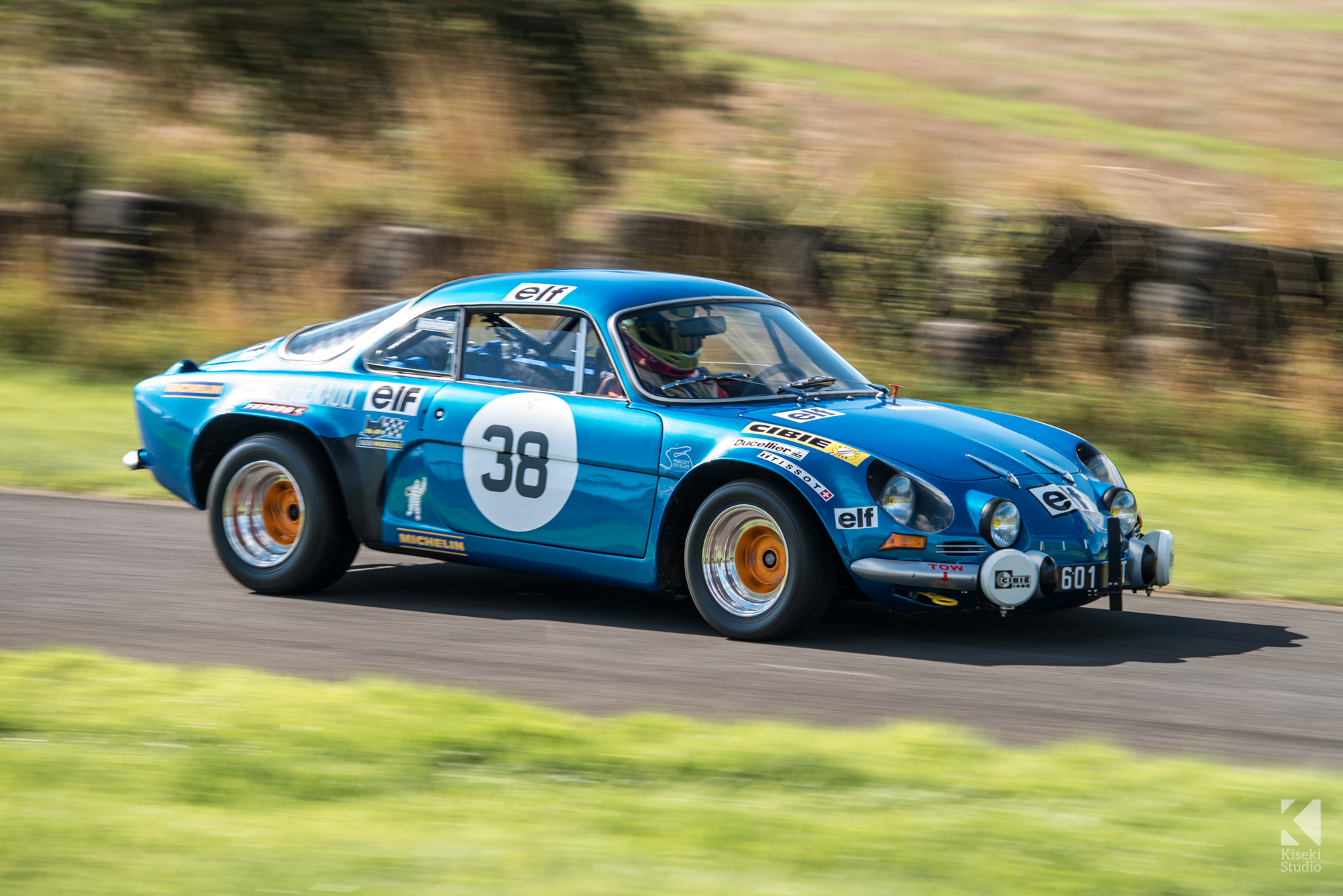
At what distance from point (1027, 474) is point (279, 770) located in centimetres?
328

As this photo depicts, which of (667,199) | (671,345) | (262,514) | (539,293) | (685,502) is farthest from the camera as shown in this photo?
(667,199)

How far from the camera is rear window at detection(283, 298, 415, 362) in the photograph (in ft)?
24.0

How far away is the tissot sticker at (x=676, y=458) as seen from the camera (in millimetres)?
6238

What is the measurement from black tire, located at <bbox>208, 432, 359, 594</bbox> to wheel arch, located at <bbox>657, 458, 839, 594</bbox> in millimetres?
1638

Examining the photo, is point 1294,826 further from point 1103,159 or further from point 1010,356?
point 1103,159

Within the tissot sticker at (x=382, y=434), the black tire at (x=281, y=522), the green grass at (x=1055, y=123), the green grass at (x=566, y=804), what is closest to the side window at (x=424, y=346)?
the tissot sticker at (x=382, y=434)

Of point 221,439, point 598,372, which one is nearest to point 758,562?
point 598,372

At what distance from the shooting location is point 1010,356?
1209cm

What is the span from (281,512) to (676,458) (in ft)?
6.90

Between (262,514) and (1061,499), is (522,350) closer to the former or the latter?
(262,514)

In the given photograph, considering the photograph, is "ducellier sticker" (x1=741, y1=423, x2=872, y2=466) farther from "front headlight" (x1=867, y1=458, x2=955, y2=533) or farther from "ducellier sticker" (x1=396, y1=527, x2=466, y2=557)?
"ducellier sticker" (x1=396, y1=527, x2=466, y2=557)

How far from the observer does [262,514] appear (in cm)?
720

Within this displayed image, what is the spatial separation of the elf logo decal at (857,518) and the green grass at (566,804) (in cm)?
118

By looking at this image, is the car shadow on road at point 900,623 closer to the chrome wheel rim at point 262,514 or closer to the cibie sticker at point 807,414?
the chrome wheel rim at point 262,514
